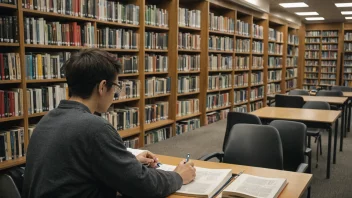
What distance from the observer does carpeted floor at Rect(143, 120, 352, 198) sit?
3395 mm

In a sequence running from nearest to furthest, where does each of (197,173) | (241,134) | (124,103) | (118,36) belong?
(197,173)
(241,134)
(118,36)
(124,103)

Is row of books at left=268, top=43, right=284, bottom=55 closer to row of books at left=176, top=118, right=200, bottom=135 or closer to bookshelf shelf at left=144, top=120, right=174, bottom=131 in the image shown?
row of books at left=176, top=118, right=200, bottom=135

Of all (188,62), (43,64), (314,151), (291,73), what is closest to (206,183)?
(43,64)

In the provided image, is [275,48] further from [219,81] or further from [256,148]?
[256,148]

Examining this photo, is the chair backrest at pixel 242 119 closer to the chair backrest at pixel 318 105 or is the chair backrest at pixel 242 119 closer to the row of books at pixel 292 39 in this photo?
the chair backrest at pixel 318 105

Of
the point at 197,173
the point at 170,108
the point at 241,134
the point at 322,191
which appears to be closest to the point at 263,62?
the point at 170,108

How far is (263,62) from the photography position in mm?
9039

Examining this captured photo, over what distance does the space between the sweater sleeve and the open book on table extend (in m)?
0.22

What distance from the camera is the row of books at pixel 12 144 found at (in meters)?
3.14

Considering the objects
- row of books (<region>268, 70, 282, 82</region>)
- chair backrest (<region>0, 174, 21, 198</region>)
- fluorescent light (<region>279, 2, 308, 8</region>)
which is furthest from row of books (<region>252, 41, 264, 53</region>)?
chair backrest (<region>0, 174, 21, 198</region>)

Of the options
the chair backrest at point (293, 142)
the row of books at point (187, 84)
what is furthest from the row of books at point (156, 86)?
the chair backrest at point (293, 142)

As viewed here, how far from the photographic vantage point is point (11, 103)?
322cm

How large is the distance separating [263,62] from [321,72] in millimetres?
4411

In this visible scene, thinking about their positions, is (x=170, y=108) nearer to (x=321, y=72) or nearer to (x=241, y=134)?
(x=241, y=134)
